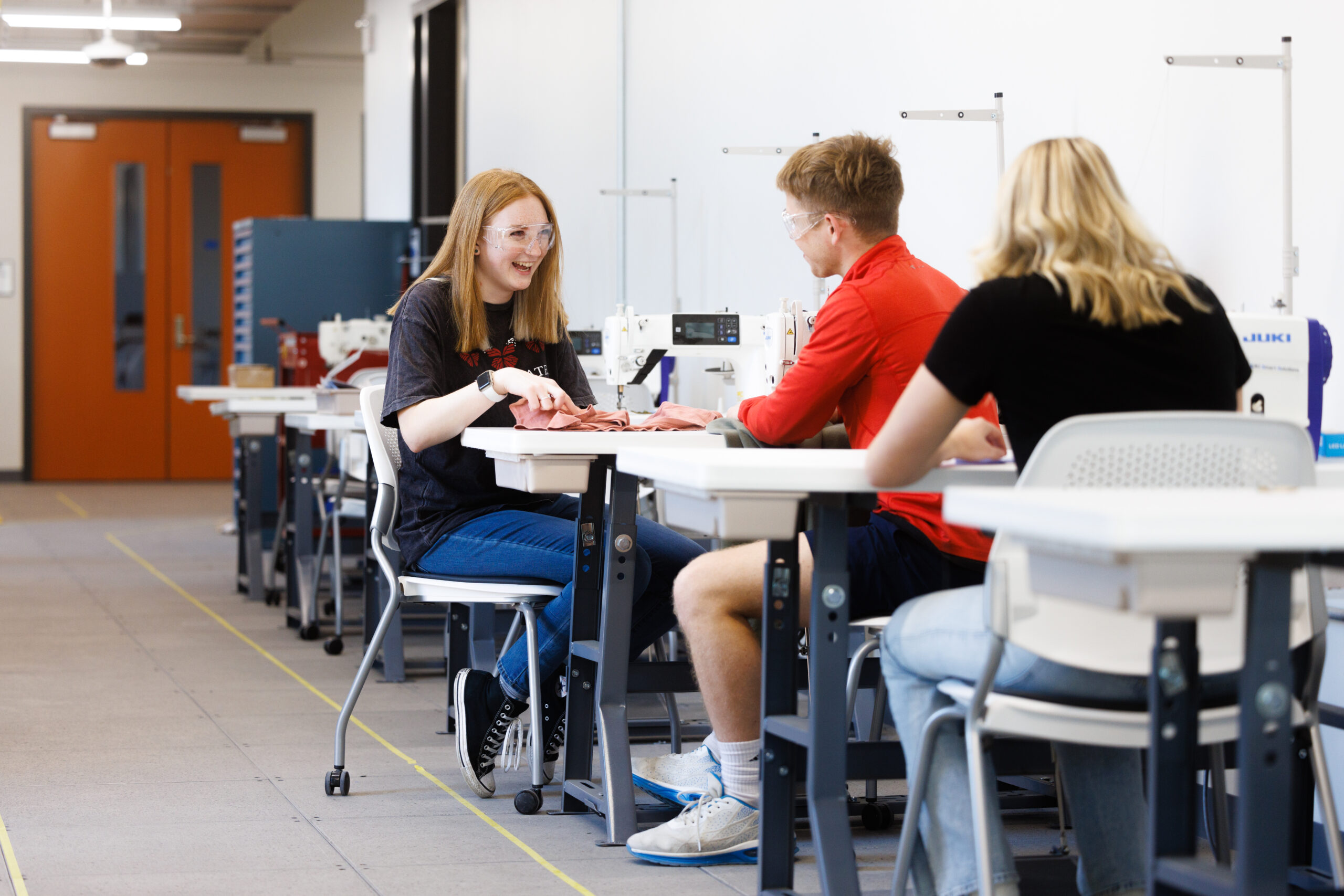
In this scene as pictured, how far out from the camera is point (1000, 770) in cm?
223

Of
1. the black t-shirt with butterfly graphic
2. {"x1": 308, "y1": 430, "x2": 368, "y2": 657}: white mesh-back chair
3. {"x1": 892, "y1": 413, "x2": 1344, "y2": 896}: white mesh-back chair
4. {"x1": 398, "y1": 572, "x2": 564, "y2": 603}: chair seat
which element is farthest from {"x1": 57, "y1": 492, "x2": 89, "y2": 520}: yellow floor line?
{"x1": 892, "y1": 413, "x2": 1344, "y2": 896}: white mesh-back chair

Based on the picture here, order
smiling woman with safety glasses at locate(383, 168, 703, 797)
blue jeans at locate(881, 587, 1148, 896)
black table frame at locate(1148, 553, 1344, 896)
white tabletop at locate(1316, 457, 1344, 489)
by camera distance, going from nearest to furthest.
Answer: black table frame at locate(1148, 553, 1344, 896), blue jeans at locate(881, 587, 1148, 896), white tabletop at locate(1316, 457, 1344, 489), smiling woman with safety glasses at locate(383, 168, 703, 797)

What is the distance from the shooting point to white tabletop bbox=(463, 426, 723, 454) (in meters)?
2.53

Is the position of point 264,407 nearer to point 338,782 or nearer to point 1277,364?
point 338,782

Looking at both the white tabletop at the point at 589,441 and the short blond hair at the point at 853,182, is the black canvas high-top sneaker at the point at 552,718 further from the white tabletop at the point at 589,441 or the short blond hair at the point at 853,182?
the short blond hair at the point at 853,182

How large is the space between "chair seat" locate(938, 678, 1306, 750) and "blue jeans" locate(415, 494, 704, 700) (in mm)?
1186

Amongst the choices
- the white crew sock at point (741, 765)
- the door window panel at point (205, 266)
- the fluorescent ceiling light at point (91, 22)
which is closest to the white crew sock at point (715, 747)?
the white crew sock at point (741, 765)

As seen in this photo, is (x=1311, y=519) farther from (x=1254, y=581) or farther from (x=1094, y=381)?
(x=1094, y=381)

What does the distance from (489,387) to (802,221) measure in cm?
64

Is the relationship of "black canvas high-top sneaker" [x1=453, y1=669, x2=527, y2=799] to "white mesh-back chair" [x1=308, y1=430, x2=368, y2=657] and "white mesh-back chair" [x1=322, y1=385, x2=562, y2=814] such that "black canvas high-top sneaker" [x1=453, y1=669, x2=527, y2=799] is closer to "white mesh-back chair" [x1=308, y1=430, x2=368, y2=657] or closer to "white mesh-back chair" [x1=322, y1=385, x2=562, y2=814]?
"white mesh-back chair" [x1=322, y1=385, x2=562, y2=814]

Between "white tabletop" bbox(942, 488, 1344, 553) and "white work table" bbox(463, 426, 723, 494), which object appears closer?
"white tabletop" bbox(942, 488, 1344, 553)

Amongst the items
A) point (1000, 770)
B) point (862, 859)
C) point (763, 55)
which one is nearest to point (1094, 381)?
point (1000, 770)

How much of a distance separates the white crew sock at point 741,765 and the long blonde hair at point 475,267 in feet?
3.19

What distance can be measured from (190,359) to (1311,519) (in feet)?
36.8
